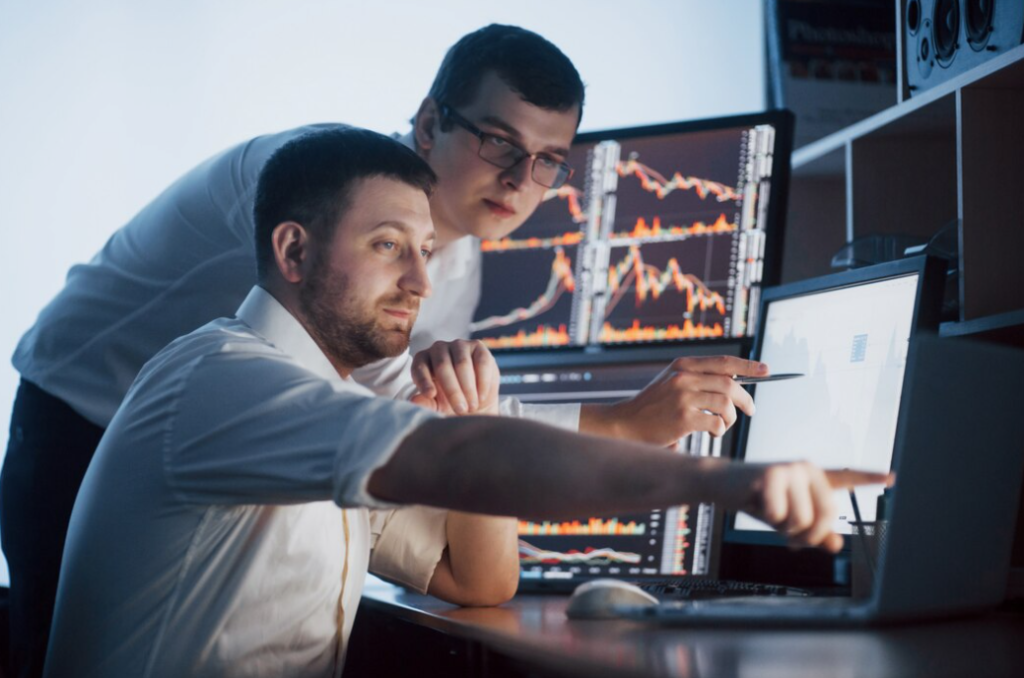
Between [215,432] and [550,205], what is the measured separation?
1.20 m

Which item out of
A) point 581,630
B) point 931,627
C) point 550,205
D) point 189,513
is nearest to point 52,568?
point 189,513

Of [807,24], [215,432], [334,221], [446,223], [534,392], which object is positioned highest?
[807,24]

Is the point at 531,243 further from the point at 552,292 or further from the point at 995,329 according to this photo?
the point at 995,329

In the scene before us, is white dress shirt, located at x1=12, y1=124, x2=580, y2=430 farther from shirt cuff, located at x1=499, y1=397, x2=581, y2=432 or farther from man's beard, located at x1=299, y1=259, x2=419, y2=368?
man's beard, located at x1=299, y1=259, x2=419, y2=368

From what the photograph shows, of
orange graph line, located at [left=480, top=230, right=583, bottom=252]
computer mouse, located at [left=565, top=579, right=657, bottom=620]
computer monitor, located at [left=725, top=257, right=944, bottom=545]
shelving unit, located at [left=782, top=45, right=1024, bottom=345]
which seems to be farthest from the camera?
orange graph line, located at [left=480, top=230, right=583, bottom=252]

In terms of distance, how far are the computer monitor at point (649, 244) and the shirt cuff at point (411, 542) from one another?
67cm

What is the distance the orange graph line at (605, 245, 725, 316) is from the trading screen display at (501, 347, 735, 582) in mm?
133

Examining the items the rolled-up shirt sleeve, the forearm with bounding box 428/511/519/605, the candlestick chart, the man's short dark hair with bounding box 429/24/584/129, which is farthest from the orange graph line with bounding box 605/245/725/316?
the rolled-up shirt sleeve

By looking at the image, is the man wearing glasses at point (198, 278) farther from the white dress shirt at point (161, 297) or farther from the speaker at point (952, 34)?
the speaker at point (952, 34)

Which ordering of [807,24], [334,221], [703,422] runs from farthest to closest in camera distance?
1. [807,24]
2. [703,422]
3. [334,221]

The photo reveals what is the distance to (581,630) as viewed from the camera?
3.50ft

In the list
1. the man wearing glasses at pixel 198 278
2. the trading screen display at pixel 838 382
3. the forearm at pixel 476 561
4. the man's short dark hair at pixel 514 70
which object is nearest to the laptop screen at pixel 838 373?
the trading screen display at pixel 838 382

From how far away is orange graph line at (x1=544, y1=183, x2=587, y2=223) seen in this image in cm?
209

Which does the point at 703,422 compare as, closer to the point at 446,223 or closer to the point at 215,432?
the point at 446,223
